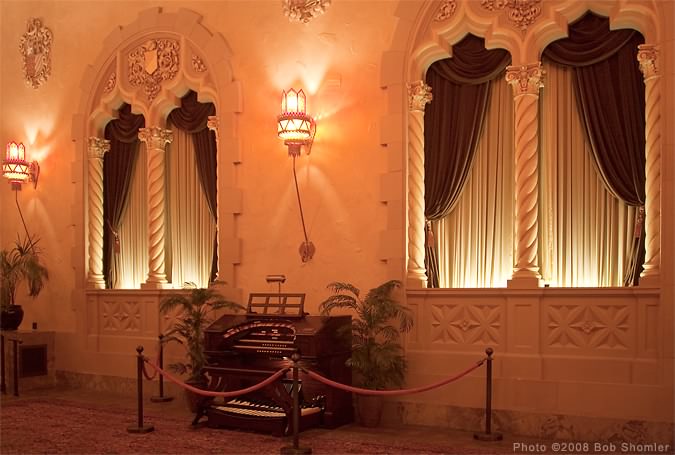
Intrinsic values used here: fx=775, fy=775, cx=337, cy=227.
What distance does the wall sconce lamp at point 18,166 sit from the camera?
10727 millimetres

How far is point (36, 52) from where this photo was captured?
35.9ft

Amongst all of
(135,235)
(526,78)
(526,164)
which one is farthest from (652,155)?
(135,235)

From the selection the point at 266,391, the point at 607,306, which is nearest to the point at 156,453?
the point at 266,391

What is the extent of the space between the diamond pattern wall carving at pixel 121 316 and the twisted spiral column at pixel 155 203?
0.37 metres

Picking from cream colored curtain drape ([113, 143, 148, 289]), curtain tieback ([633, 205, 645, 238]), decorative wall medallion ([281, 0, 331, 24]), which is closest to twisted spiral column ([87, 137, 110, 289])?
cream colored curtain drape ([113, 143, 148, 289])

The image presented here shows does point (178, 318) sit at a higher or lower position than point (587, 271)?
lower

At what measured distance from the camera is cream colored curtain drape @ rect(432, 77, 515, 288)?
757cm

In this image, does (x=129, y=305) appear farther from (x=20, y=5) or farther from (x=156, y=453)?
(x=20, y=5)

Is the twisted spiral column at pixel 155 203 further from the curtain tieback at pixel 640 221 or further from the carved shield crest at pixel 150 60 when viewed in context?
the curtain tieback at pixel 640 221

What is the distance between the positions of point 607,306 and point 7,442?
5435 millimetres

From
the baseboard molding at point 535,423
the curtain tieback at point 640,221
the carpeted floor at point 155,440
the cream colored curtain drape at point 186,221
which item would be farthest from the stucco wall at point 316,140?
the curtain tieback at point 640,221

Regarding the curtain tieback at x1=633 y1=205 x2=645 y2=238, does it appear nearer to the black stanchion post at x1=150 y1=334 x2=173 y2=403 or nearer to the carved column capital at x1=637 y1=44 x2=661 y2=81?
the carved column capital at x1=637 y1=44 x2=661 y2=81

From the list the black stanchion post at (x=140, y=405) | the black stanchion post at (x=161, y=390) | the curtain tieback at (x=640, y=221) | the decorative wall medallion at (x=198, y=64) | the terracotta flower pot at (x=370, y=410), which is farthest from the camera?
the decorative wall medallion at (x=198, y=64)

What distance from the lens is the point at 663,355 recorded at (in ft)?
21.2
